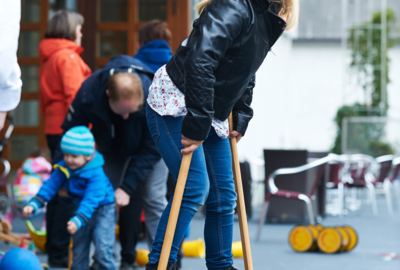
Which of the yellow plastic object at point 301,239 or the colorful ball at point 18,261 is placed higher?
the colorful ball at point 18,261

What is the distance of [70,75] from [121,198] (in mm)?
1368

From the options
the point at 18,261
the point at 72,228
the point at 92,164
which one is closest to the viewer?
the point at 18,261

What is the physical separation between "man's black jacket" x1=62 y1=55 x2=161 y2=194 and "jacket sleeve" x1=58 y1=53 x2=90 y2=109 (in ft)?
2.57

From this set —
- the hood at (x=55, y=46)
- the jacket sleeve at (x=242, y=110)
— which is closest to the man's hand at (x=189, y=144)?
the jacket sleeve at (x=242, y=110)

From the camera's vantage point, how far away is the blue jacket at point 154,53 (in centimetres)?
382

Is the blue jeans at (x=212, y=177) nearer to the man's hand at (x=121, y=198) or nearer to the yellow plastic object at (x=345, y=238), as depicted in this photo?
the man's hand at (x=121, y=198)

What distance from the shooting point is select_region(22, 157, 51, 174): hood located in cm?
523

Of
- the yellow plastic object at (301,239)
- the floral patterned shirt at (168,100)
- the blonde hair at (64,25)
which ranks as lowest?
the yellow plastic object at (301,239)

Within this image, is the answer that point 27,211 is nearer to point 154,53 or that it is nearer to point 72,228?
point 72,228

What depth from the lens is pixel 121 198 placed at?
3.34 m

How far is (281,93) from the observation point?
12312 millimetres

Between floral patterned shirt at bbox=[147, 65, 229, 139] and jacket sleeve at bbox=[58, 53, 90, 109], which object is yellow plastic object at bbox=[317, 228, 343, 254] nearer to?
jacket sleeve at bbox=[58, 53, 90, 109]

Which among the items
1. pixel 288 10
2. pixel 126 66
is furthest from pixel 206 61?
pixel 126 66

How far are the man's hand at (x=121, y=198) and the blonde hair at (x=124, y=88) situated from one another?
0.53 m
